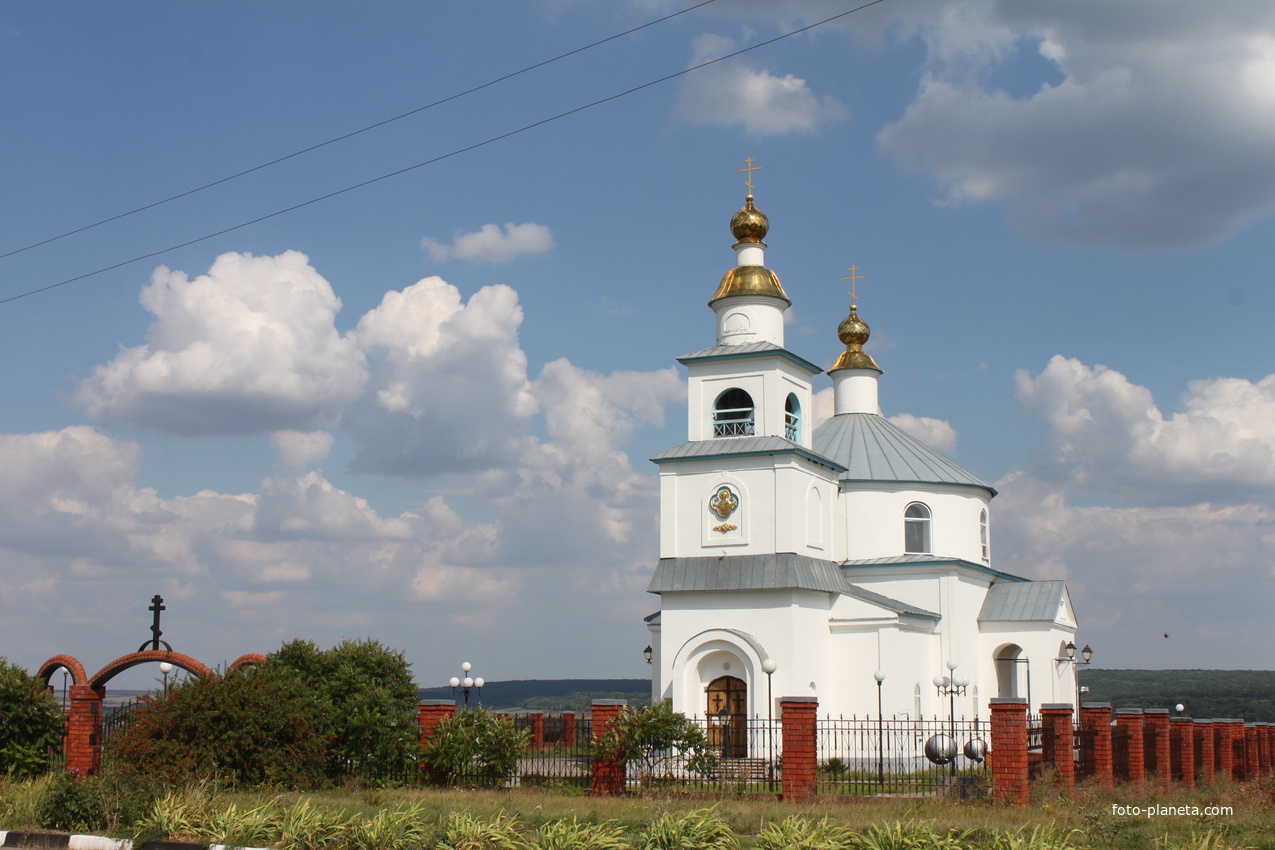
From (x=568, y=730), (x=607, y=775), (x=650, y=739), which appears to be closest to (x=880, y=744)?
(x=650, y=739)

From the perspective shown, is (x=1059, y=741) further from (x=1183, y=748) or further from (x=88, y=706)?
(x=88, y=706)

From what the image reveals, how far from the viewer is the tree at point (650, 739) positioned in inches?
778

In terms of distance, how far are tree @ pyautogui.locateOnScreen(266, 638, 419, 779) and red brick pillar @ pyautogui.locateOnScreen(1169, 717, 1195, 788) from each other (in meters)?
14.8

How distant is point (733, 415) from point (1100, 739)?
12.7m

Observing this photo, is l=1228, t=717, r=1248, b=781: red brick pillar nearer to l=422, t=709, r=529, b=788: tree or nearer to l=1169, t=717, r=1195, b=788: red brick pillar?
l=1169, t=717, r=1195, b=788: red brick pillar

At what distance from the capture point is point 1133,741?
21812mm

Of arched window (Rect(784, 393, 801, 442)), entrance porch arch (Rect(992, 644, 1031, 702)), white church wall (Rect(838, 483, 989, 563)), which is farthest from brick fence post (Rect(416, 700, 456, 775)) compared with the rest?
entrance porch arch (Rect(992, 644, 1031, 702))

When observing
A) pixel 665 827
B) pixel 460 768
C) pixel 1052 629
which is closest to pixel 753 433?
pixel 1052 629

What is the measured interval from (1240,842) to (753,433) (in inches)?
707

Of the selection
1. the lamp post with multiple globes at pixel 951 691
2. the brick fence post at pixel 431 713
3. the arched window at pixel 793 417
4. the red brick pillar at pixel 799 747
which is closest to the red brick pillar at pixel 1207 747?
the lamp post with multiple globes at pixel 951 691

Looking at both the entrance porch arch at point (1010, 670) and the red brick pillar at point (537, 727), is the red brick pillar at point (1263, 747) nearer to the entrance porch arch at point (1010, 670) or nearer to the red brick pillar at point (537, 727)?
the entrance porch arch at point (1010, 670)

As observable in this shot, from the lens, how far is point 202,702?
18031 millimetres

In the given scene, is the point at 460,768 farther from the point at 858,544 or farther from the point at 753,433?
the point at 858,544

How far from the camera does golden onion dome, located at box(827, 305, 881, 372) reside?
3816 cm
